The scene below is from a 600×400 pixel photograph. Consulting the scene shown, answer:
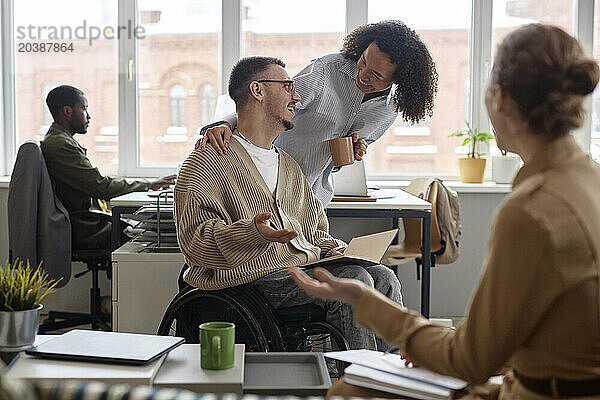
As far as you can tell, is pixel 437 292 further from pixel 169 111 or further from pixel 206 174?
pixel 206 174

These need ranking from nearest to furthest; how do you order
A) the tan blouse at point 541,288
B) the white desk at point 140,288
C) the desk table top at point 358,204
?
the tan blouse at point 541,288, the white desk at point 140,288, the desk table top at point 358,204

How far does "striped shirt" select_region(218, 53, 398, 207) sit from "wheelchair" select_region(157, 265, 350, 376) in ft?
2.36

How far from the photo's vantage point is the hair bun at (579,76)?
1101mm

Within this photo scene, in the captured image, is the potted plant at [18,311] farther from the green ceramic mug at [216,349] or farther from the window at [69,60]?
the window at [69,60]

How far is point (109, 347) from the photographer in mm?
1678

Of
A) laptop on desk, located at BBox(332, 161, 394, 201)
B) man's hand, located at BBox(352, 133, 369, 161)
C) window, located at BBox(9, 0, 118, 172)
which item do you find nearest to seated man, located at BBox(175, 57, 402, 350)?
man's hand, located at BBox(352, 133, 369, 161)

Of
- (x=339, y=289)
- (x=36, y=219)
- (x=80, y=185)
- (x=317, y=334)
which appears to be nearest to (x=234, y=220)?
(x=317, y=334)

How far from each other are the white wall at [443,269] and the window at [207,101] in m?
0.99

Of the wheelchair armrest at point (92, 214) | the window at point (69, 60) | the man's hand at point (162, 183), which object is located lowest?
the wheelchair armrest at point (92, 214)

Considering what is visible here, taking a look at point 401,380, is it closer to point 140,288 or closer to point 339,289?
point 339,289

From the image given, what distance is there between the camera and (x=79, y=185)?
380 centimetres

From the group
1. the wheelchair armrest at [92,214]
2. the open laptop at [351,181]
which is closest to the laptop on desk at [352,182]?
the open laptop at [351,181]

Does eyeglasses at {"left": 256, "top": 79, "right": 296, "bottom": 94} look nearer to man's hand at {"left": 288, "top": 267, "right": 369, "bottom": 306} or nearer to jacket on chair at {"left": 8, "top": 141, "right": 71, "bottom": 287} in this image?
man's hand at {"left": 288, "top": 267, "right": 369, "bottom": 306}

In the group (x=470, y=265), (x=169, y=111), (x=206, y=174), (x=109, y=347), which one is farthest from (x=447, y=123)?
(x=109, y=347)
